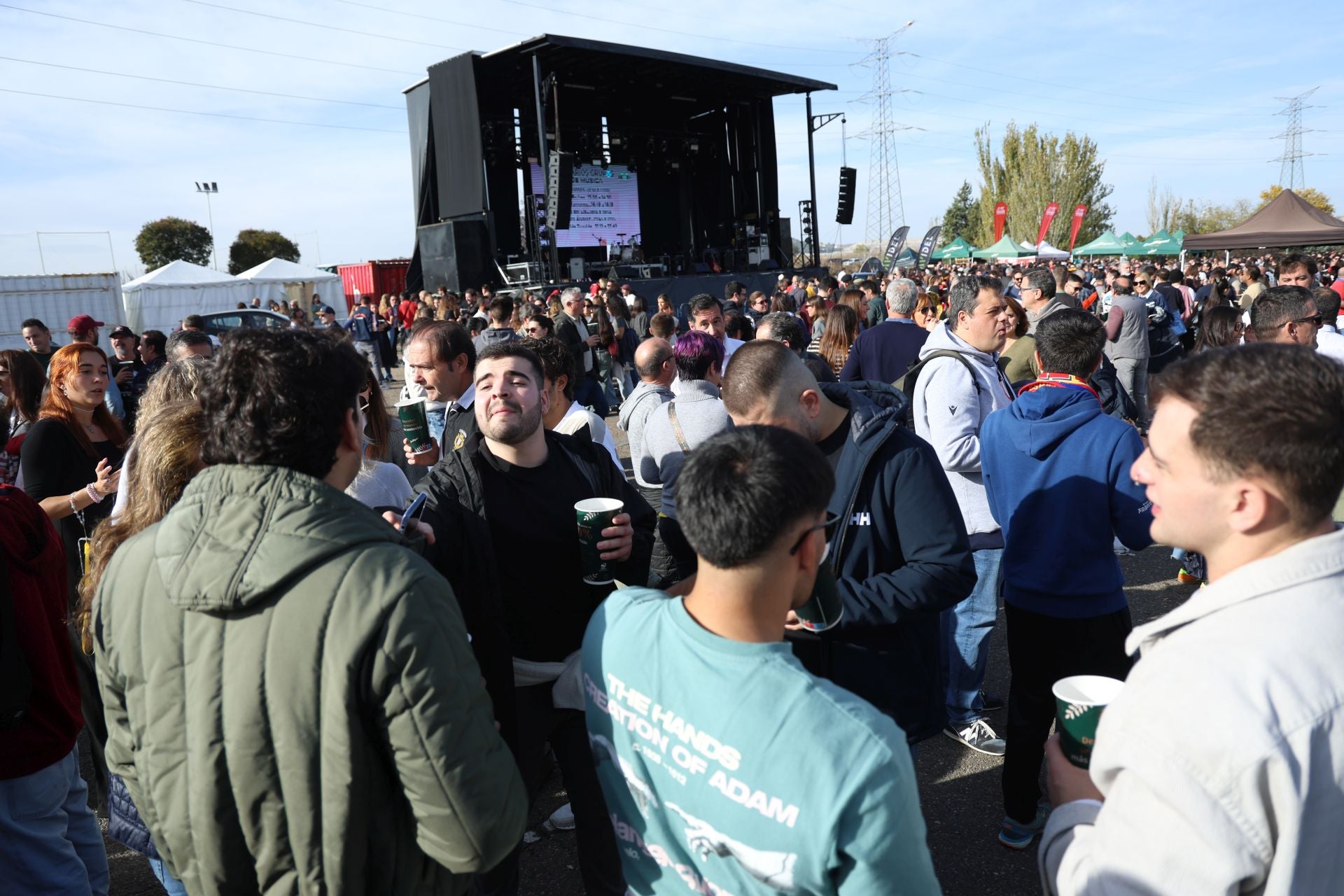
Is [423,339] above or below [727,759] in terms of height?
above

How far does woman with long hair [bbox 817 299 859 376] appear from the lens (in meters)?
6.53

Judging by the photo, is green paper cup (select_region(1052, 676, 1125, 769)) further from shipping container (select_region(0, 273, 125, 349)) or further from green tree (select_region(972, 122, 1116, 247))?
green tree (select_region(972, 122, 1116, 247))

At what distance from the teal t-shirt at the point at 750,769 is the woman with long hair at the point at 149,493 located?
4.25 ft

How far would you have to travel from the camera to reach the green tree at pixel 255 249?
4369cm

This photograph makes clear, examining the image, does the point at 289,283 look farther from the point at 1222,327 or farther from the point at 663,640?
the point at 663,640

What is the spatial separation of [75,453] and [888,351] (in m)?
4.62

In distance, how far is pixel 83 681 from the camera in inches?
111

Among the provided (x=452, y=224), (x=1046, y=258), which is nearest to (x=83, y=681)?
(x=452, y=224)

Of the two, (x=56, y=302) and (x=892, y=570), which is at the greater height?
(x=56, y=302)

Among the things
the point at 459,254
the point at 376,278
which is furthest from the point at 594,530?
the point at 376,278

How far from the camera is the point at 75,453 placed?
138 inches

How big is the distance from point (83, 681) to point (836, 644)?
8.35 feet

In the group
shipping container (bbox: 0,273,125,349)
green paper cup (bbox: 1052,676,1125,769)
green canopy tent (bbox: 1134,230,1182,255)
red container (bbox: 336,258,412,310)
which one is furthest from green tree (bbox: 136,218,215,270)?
green paper cup (bbox: 1052,676,1125,769)

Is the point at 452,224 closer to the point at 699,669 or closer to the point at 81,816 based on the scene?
the point at 81,816
